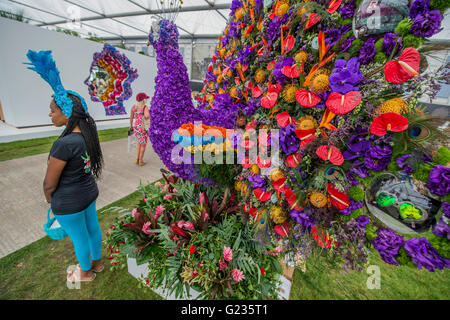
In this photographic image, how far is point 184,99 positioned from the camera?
1.23m

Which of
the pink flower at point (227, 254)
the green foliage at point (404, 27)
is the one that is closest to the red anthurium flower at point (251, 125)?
the green foliage at point (404, 27)

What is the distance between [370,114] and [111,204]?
10.4ft

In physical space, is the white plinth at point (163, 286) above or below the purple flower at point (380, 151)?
below

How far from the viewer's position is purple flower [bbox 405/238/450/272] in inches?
23.0

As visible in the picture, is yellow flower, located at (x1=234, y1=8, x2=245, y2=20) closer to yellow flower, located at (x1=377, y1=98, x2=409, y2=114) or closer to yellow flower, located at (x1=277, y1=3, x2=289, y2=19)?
yellow flower, located at (x1=277, y1=3, x2=289, y2=19)

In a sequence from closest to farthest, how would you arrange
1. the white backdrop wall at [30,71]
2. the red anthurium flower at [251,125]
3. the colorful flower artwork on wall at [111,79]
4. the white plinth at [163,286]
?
the red anthurium flower at [251,125] < the white plinth at [163,286] < the white backdrop wall at [30,71] < the colorful flower artwork on wall at [111,79]

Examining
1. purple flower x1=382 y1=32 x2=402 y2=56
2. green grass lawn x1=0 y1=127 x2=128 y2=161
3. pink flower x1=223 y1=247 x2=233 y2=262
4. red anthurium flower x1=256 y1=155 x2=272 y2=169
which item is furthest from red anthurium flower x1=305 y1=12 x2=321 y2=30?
green grass lawn x1=0 y1=127 x2=128 y2=161

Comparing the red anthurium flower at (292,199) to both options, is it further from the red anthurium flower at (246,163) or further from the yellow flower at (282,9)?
the yellow flower at (282,9)

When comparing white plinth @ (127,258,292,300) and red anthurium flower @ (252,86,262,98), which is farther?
white plinth @ (127,258,292,300)

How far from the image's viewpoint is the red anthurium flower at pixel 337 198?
71cm

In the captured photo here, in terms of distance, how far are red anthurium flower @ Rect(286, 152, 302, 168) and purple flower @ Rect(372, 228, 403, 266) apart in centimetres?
37

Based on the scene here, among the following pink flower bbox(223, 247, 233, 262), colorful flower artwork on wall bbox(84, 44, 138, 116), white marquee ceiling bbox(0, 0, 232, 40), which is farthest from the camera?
white marquee ceiling bbox(0, 0, 232, 40)

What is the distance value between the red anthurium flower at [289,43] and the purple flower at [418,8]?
0.37 m

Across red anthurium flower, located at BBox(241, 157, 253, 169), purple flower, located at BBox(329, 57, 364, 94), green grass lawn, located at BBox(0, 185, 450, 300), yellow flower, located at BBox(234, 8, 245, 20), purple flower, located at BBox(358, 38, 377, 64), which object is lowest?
green grass lawn, located at BBox(0, 185, 450, 300)
